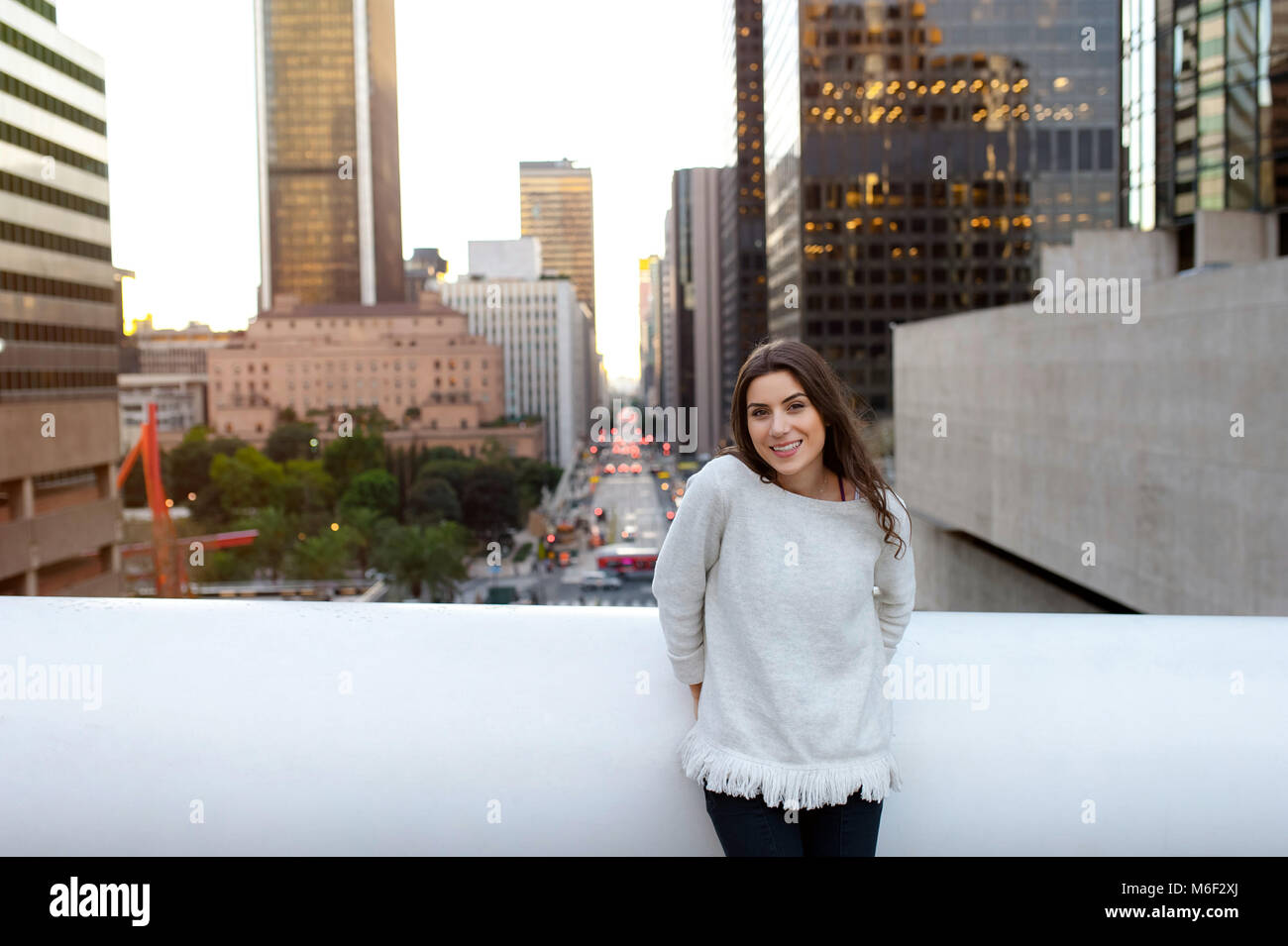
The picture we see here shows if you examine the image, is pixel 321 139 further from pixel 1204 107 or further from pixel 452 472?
pixel 1204 107

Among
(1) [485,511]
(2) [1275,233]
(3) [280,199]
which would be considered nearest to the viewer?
(2) [1275,233]

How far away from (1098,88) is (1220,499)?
62791mm

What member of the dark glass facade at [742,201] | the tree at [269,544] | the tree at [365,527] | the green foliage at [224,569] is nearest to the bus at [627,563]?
the tree at [365,527]

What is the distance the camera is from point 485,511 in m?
70.9

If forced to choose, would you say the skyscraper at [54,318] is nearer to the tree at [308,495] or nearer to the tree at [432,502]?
the tree at [308,495]

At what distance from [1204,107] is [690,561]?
22188 millimetres

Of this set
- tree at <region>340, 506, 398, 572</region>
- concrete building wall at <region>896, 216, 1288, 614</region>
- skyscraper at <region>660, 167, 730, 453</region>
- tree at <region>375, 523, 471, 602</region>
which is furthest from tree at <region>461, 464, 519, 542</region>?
concrete building wall at <region>896, 216, 1288, 614</region>

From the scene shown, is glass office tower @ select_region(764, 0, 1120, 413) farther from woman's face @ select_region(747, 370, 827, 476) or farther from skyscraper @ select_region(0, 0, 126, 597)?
woman's face @ select_region(747, 370, 827, 476)

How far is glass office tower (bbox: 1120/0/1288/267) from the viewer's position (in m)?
18.2

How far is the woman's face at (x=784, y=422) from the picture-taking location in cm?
179

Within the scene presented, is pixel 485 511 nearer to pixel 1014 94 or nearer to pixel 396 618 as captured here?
pixel 1014 94

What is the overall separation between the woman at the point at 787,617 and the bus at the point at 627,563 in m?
64.5

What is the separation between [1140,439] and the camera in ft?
44.8
